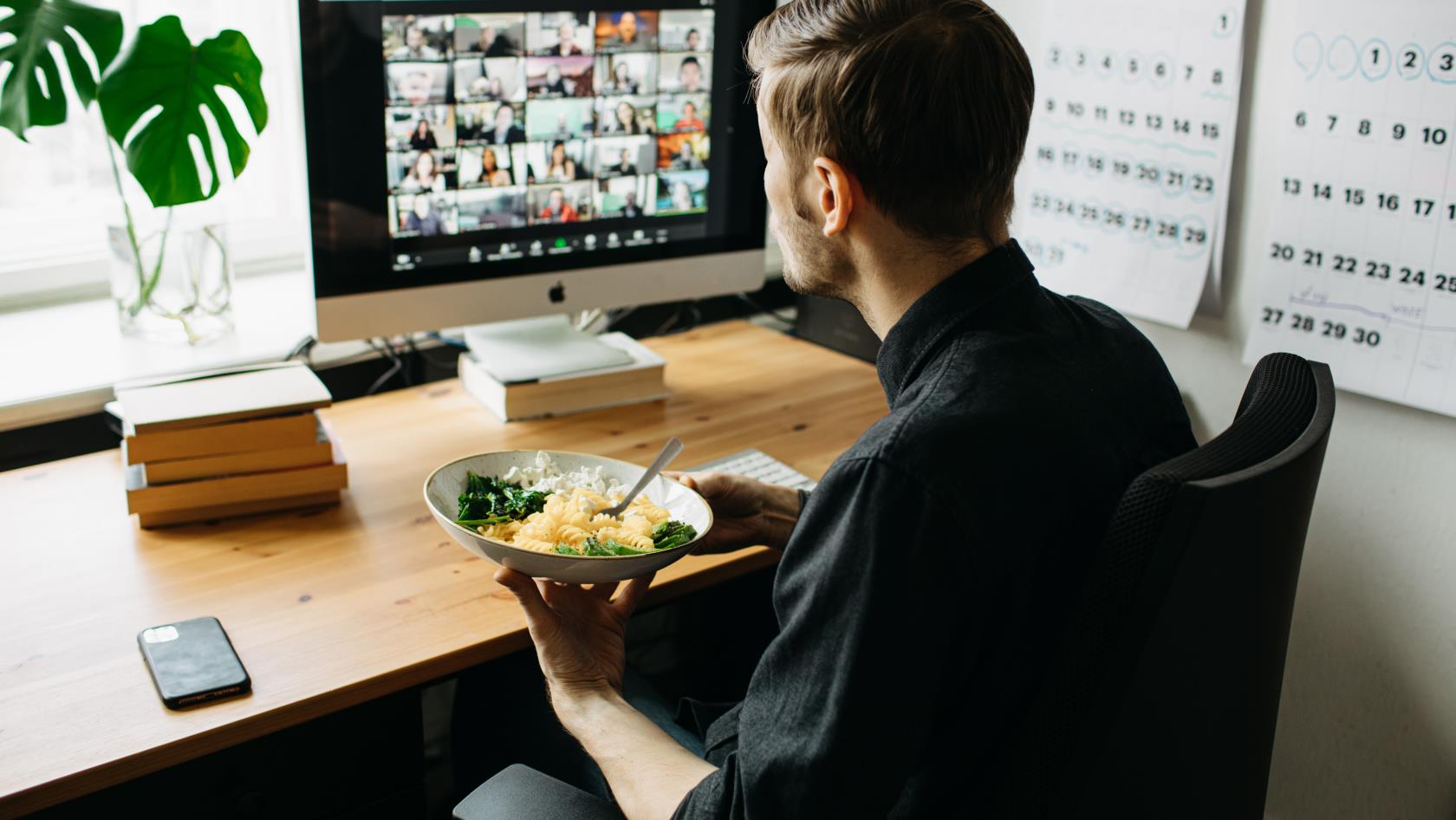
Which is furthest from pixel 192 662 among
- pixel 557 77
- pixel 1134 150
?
pixel 1134 150

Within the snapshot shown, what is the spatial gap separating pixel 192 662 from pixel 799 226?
0.67 metres

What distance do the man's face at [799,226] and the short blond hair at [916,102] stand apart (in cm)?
4

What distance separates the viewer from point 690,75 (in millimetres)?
1750

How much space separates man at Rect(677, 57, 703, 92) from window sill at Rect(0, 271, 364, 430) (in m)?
0.60

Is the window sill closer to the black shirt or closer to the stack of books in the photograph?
the stack of books

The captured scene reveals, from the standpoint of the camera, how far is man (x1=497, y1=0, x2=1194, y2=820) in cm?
83

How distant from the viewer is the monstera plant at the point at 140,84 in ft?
4.50

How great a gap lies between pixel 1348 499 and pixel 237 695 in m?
1.37

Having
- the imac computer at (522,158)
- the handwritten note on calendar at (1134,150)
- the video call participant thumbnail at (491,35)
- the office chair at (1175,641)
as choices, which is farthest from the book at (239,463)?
the handwritten note on calendar at (1134,150)

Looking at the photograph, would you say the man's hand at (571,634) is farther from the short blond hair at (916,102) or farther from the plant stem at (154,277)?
the plant stem at (154,277)

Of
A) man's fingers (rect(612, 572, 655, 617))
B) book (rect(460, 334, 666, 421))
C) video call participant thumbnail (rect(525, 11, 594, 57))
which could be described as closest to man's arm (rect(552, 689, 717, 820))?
man's fingers (rect(612, 572, 655, 617))

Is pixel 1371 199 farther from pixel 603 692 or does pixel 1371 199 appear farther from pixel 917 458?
pixel 603 692

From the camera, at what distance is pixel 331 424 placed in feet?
5.46

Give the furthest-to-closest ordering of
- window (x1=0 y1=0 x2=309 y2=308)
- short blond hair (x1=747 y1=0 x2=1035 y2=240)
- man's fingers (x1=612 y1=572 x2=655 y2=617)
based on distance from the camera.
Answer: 1. window (x1=0 y1=0 x2=309 y2=308)
2. man's fingers (x1=612 y1=572 x2=655 y2=617)
3. short blond hair (x1=747 y1=0 x2=1035 y2=240)
